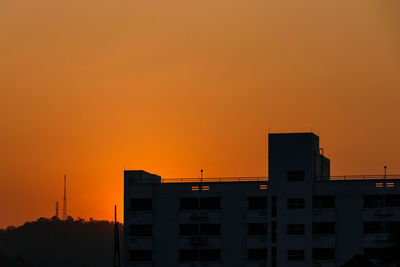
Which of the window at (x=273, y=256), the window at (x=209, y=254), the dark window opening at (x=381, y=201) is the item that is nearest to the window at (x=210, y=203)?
the window at (x=209, y=254)

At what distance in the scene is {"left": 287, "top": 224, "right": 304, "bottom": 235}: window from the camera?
129375 millimetres

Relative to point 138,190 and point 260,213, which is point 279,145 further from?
point 138,190

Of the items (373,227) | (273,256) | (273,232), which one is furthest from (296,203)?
(373,227)

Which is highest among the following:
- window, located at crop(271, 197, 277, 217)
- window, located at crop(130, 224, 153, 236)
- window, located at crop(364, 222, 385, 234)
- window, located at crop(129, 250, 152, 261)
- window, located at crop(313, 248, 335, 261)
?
window, located at crop(271, 197, 277, 217)

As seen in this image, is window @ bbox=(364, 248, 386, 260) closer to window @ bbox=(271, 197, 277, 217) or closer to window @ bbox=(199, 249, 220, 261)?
window @ bbox=(271, 197, 277, 217)

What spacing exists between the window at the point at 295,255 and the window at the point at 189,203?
60.3 ft

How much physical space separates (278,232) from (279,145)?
42.5 feet

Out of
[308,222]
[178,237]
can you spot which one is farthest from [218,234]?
[308,222]

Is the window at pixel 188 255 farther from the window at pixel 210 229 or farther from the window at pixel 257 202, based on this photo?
the window at pixel 257 202

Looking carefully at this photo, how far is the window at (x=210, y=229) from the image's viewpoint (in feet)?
455

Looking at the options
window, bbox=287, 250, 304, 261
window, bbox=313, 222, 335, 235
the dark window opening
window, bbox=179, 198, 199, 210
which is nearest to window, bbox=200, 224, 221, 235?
window, bbox=179, 198, 199, 210

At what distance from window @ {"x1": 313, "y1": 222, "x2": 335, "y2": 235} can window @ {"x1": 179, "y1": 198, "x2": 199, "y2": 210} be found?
19.8 metres

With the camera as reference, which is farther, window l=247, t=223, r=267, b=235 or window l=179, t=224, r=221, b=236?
window l=179, t=224, r=221, b=236

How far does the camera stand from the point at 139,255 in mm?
140500
